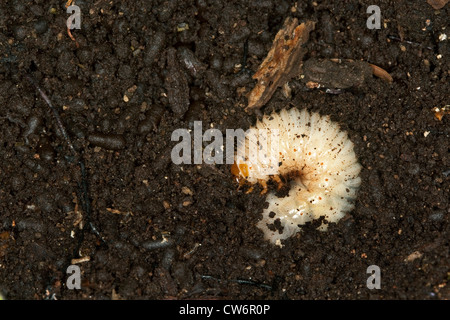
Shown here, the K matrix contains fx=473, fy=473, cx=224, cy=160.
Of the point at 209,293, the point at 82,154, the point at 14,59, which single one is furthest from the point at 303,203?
the point at 14,59

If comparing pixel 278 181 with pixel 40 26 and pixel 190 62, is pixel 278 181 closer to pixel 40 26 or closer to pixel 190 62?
pixel 190 62

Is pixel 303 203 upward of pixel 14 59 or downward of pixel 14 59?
downward

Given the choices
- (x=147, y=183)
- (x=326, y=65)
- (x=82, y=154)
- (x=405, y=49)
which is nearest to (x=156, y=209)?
(x=147, y=183)

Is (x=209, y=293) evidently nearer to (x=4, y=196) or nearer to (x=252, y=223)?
(x=252, y=223)

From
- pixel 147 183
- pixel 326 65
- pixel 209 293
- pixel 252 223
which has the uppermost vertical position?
pixel 326 65

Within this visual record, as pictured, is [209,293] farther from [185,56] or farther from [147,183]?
[185,56]

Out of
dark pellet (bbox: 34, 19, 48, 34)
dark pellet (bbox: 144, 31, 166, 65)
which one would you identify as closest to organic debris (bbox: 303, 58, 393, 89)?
dark pellet (bbox: 144, 31, 166, 65)
